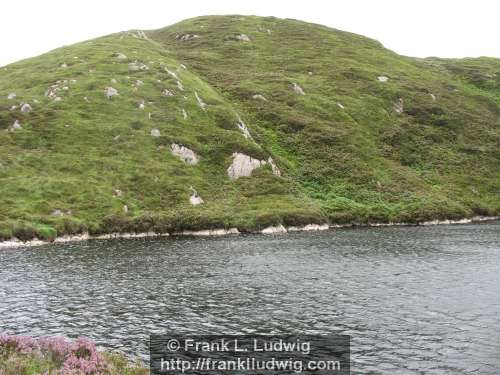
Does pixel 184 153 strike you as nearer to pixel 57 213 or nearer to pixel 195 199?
pixel 195 199

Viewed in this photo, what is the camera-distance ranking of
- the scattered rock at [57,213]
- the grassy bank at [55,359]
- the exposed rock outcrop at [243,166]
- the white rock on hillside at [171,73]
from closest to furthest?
the grassy bank at [55,359]
the scattered rock at [57,213]
the exposed rock outcrop at [243,166]
the white rock on hillside at [171,73]

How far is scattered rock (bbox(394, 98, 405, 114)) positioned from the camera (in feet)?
531

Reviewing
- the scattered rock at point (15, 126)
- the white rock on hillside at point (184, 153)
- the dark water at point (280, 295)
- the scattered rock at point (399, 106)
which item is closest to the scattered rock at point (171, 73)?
the white rock on hillside at point (184, 153)

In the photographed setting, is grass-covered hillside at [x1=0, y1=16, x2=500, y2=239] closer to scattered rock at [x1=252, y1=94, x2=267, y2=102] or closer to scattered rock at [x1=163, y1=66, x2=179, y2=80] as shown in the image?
scattered rock at [x1=252, y1=94, x2=267, y2=102]

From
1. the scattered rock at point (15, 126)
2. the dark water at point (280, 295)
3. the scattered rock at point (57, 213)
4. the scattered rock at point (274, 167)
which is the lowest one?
the dark water at point (280, 295)

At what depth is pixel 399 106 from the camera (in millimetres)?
163750

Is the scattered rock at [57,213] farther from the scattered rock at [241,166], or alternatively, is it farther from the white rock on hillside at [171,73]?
the white rock on hillside at [171,73]

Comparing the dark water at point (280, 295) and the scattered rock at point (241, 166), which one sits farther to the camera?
the scattered rock at point (241, 166)

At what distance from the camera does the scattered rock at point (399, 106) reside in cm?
16188

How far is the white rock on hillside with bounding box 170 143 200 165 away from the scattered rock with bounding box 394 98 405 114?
255 ft

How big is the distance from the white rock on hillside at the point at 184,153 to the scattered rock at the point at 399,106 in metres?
77.7

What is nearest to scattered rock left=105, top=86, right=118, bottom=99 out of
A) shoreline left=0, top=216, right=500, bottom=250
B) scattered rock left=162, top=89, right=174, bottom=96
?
scattered rock left=162, top=89, right=174, bottom=96

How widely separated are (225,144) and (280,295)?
80.2 meters

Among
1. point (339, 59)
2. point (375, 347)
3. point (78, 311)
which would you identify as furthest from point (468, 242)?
point (339, 59)
